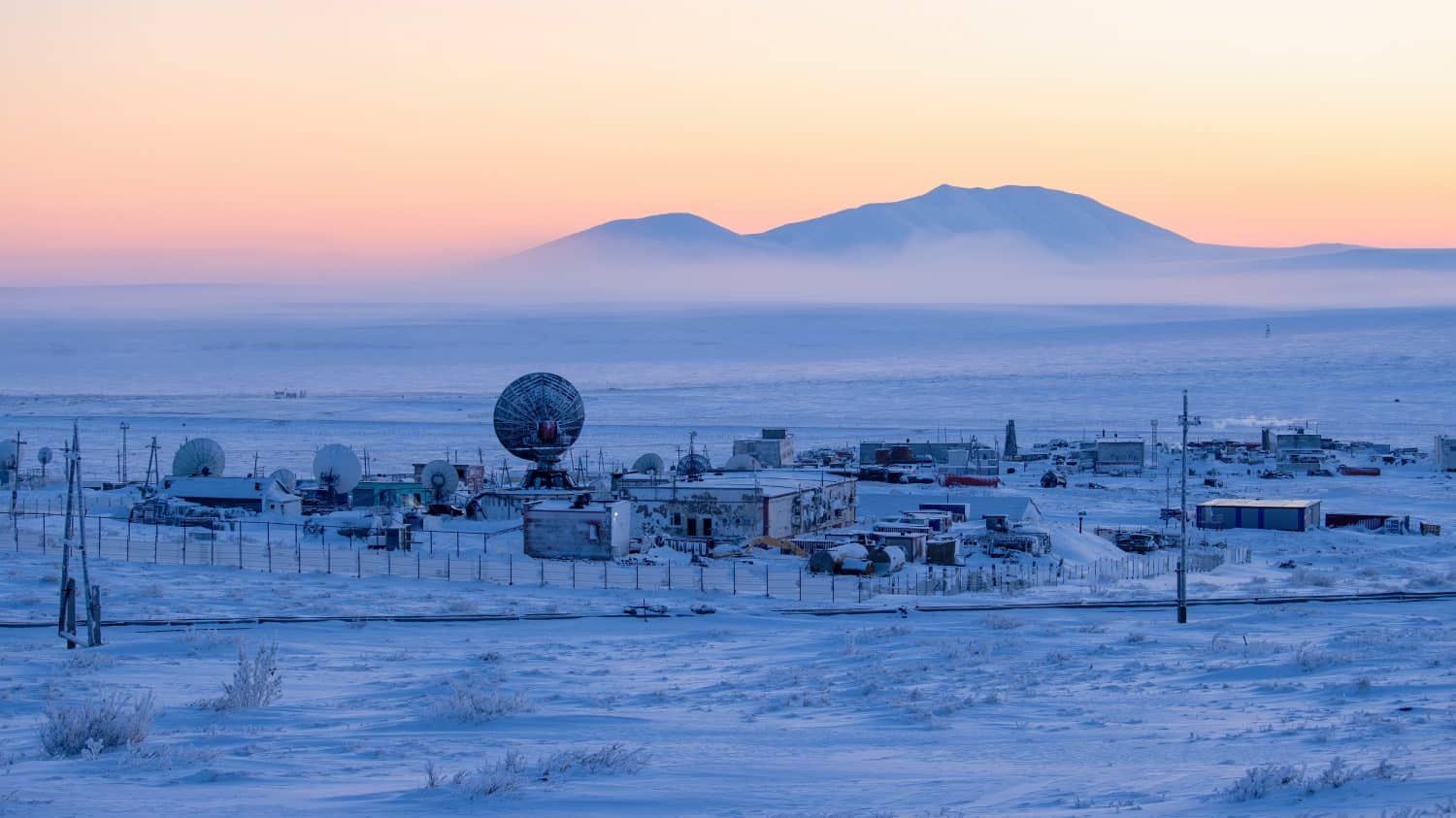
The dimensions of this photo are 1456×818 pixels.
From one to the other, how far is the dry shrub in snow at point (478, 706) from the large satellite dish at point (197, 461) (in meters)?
33.6

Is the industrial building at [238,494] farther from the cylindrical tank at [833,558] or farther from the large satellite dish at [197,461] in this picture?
the cylindrical tank at [833,558]

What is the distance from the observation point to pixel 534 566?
111ft

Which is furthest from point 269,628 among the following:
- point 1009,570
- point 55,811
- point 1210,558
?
point 1210,558

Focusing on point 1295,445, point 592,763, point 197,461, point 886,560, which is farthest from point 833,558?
point 1295,445

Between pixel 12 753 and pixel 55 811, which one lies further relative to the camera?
pixel 12 753

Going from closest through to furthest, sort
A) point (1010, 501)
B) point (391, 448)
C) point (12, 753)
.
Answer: point (12, 753) → point (1010, 501) → point (391, 448)

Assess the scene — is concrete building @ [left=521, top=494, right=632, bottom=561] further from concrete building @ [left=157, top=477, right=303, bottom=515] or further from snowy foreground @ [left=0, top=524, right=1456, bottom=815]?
concrete building @ [left=157, top=477, right=303, bottom=515]

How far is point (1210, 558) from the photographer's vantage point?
3594cm

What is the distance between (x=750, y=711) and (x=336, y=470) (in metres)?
33.0

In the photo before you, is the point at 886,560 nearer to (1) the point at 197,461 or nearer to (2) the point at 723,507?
(2) the point at 723,507

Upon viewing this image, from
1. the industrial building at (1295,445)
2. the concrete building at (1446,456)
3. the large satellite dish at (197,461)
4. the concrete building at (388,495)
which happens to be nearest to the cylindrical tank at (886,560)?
the concrete building at (388,495)

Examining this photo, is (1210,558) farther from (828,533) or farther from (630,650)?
(630,650)

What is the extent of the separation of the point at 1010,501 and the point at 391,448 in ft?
127

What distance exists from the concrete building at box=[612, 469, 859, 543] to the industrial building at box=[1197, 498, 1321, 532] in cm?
1081
